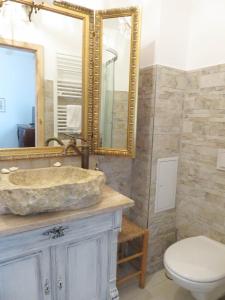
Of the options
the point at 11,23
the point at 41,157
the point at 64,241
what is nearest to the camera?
the point at 64,241

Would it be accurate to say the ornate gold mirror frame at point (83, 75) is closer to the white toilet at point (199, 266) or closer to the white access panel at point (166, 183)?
the white access panel at point (166, 183)

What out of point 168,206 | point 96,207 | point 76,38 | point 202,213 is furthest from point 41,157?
point 202,213

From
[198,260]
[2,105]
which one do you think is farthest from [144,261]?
[2,105]

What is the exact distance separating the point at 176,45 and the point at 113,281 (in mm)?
1678

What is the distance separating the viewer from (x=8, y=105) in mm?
1306

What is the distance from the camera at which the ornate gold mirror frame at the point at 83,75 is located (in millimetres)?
1367

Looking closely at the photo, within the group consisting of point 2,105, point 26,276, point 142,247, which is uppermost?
point 2,105

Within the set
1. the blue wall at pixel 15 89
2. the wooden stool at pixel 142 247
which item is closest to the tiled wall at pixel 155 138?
the wooden stool at pixel 142 247

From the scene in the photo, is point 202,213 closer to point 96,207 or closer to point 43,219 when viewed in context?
point 96,207

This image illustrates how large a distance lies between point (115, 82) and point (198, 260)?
1.30 meters

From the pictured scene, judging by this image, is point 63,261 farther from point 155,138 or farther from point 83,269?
point 155,138

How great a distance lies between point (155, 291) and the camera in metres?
1.68

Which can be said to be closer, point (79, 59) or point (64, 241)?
point (64, 241)

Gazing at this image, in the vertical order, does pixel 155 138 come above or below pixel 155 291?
above
